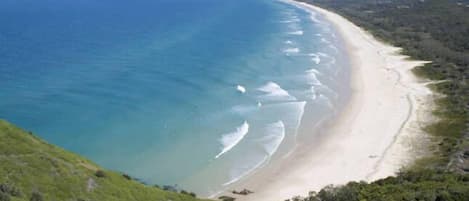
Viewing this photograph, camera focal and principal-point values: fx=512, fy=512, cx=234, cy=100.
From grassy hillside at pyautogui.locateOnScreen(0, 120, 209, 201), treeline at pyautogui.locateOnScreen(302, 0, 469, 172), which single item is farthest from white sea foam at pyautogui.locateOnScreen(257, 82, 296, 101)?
grassy hillside at pyautogui.locateOnScreen(0, 120, 209, 201)

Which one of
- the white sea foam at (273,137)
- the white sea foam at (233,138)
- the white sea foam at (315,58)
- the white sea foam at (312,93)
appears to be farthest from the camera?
the white sea foam at (315,58)

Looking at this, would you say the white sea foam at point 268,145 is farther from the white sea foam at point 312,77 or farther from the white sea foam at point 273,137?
the white sea foam at point 312,77

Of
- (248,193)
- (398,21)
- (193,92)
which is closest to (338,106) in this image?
(193,92)

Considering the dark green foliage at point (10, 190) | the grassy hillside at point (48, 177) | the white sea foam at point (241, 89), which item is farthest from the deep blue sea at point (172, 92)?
the dark green foliage at point (10, 190)

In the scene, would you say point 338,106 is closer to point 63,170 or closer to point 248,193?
point 248,193

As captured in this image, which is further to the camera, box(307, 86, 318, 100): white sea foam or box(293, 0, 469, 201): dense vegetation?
box(307, 86, 318, 100): white sea foam

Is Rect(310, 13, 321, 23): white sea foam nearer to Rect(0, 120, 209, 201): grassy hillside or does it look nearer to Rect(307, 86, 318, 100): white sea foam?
Rect(307, 86, 318, 100): white sea foam

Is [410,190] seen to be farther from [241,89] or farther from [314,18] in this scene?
[314,18]
